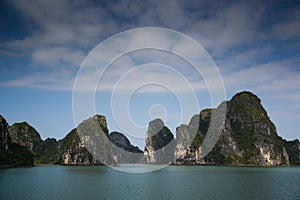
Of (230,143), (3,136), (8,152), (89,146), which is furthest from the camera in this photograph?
(230,143)

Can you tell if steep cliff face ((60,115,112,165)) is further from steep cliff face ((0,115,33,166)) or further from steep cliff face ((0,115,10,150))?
steep cliff face ((0,115,10,150))

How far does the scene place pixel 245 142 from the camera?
185000 mm

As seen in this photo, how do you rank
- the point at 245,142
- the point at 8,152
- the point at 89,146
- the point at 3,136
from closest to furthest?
the point at 3,136
the point at 8,152
the point at 89,146
the point at 245,142

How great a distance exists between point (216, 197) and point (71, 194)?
17724 millimetres

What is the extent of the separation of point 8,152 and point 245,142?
409 feet

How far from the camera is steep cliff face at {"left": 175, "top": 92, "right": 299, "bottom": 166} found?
179 meters

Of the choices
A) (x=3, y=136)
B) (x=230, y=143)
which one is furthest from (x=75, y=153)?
(x=230, y=143)

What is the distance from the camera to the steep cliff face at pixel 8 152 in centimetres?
11612

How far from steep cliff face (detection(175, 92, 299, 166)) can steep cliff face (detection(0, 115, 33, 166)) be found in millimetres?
96922

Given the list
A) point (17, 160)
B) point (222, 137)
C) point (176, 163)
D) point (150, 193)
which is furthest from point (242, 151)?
point (150, 193)

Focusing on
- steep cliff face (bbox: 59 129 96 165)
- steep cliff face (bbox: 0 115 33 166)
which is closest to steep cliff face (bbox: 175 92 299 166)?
steep cliff face (bbox: 59 129 96 165)

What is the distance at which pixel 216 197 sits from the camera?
38.6 metres

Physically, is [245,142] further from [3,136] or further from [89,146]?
[3,136]

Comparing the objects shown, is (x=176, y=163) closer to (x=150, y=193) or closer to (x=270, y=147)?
(x=270, y=147)
